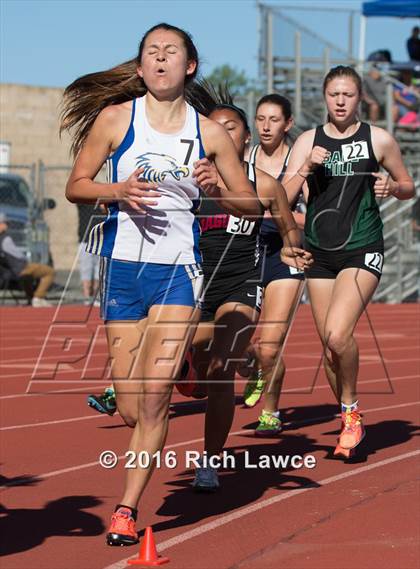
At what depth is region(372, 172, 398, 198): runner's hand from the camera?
7.82 metres

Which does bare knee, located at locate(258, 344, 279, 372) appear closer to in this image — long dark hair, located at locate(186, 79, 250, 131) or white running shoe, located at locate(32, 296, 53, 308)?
long dark hair, located at locate(186, 79, 250, 131)

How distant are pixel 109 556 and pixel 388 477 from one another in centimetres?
224

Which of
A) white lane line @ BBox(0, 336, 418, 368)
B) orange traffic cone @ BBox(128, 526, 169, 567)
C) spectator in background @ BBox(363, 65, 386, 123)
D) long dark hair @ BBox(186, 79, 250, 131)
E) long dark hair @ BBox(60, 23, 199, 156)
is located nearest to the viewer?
orange traffic cone @ BBox(128, 526, 169, 567)

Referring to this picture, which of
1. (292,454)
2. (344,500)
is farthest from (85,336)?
(344,500)

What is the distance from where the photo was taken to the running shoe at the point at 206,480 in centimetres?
686

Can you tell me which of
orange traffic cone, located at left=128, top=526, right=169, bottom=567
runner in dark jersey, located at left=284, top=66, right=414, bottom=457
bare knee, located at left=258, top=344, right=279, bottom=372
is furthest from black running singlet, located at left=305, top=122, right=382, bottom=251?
orange traffic cone, located at left=128, top=526, right=169, bottom=567

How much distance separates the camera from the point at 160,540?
5785 millimetres

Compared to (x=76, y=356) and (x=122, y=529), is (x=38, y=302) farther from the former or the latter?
(x=122, y=529)

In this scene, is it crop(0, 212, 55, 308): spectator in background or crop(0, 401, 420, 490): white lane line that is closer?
crop(0, 401, 420, 490): white lane line

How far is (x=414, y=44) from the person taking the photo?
27.4m

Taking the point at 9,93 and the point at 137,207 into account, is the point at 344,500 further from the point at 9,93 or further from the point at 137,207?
the point at 9,93

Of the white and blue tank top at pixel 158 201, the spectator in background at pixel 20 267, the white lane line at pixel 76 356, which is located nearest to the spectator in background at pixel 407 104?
the spectator in background at pixel 20 267

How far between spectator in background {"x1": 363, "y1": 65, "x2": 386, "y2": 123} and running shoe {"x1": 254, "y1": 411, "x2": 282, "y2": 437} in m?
16.9

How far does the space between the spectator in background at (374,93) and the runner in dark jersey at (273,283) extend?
16.3 metres
